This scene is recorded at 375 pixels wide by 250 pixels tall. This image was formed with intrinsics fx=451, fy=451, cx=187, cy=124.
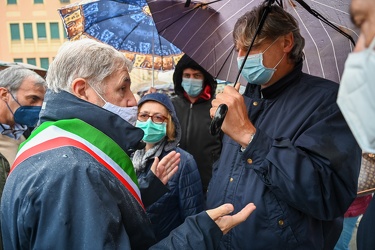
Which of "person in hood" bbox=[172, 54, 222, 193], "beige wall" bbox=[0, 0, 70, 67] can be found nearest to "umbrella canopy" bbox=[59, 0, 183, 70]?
"person in hood" bbox=[172, 54, 222, 193]

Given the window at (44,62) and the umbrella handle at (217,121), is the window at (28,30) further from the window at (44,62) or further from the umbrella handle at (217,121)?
the umbrella handle at (217,121)

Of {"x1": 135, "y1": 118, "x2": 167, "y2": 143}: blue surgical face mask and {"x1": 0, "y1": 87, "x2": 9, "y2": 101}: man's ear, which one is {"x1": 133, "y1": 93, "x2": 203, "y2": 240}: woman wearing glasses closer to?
{"x1": 135, "y1": 118, "x2": 167, "y2": 143}: blue surgical face mask

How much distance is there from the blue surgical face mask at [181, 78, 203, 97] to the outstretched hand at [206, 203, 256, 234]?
3.01 metres

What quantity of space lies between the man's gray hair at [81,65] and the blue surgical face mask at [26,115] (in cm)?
206

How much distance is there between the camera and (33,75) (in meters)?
4.26

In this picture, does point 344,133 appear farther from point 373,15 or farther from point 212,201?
point 373,15

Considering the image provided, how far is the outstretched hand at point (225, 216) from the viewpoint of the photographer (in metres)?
1.96

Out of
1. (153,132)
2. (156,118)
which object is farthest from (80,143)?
(156,118)

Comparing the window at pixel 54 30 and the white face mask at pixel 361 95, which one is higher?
the white face mask at pixel 361 95

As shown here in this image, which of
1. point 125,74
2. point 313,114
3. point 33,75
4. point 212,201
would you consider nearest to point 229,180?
point 212,201

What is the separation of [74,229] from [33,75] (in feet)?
9.47

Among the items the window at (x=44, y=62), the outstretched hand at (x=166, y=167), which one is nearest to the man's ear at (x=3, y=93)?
the outstretched hand at (x=166, y=167)

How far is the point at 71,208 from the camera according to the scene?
1.71 meters

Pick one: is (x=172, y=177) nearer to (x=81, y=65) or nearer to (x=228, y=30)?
(x=228, y=30)
